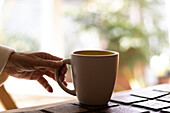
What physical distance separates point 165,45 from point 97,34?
34.6 inches

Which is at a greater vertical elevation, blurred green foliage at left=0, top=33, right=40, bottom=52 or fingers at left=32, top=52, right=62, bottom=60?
fingers at left=32, top=52, right=62, bottom=60

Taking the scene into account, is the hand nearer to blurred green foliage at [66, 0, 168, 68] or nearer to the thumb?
the thumb

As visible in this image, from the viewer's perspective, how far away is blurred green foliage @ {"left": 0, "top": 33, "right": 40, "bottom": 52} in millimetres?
3036

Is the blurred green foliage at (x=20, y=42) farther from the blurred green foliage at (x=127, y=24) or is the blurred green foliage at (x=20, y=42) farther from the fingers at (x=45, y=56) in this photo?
the fingers at (x=45, y=56)

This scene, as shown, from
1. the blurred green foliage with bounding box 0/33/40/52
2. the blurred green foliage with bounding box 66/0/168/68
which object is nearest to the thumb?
the blurred green foliage with bounding box 66/0/168/68

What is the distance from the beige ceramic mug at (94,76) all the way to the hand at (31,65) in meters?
0.07

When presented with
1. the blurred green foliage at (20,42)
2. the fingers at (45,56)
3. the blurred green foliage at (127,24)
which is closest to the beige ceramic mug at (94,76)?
the fingers at (45,56)

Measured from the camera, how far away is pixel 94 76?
26.1 inches

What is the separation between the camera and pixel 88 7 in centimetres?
320

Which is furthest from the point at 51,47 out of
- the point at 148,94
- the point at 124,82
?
the point at 148,94

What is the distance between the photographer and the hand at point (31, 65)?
0.76 metres

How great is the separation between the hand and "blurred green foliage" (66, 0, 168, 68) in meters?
2.12

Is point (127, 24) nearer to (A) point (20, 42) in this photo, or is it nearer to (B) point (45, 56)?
(A) point (20, 42)

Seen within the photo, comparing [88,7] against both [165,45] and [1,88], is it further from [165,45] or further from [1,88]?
[1,88]
